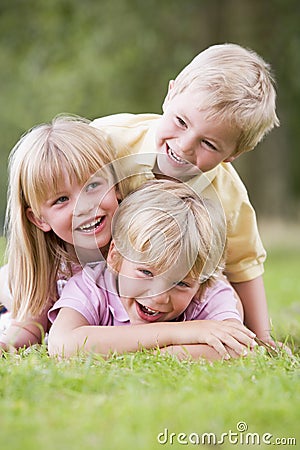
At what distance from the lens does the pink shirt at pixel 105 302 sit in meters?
3.79

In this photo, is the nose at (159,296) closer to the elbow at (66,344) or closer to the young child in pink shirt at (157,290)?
the young child in pink shirt at (157,290)

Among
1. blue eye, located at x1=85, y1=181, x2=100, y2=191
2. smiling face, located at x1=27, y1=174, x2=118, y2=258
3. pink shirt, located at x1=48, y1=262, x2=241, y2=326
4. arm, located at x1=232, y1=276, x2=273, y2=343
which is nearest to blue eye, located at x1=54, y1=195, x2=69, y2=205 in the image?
smiling face, located at x1=27, y1=174, x2=118, y2=258

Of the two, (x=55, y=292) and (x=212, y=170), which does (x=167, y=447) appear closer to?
(x=55, y=292)

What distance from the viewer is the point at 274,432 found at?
226cm

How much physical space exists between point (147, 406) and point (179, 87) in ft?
7.02

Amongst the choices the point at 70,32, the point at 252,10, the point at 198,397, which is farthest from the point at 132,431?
the point at 70,32

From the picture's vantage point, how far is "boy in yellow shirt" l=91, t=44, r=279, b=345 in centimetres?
393

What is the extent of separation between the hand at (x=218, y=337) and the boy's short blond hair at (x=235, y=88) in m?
1.00

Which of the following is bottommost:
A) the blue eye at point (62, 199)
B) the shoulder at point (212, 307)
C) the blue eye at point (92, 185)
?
the shoulder at point (212, 307)

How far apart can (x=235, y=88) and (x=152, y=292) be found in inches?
43.6

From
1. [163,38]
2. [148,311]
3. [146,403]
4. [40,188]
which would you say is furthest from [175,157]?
[163,38]

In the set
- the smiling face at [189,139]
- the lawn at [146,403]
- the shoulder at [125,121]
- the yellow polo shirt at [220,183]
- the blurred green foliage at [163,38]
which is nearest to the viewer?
the lawn at [146,403]

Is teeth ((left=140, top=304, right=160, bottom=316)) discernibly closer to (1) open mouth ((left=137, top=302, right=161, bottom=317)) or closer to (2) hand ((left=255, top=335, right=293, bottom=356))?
(1) open mouth ((left=137, top=302, right=161, bottom=317))

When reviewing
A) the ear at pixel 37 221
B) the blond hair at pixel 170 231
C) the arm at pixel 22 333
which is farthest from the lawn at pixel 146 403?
the ear at pixel 37 221
